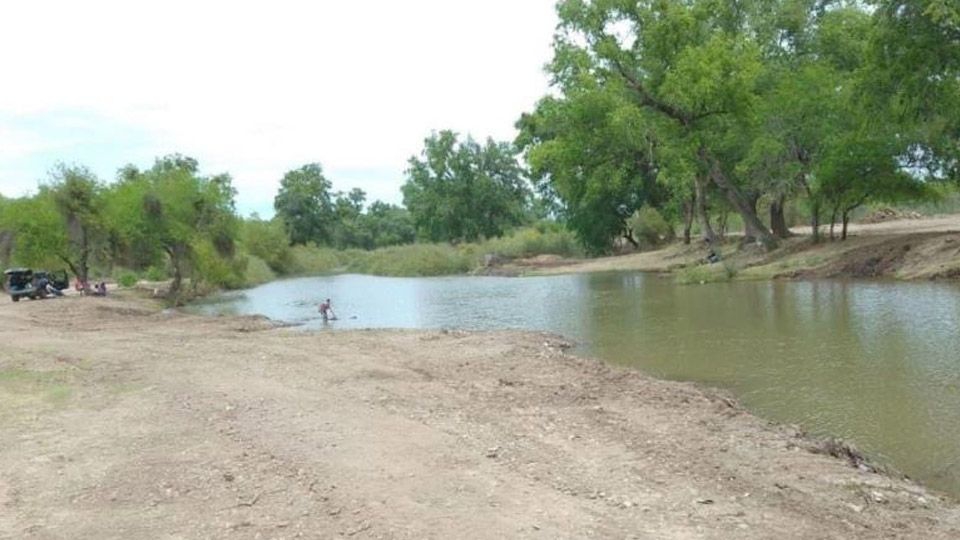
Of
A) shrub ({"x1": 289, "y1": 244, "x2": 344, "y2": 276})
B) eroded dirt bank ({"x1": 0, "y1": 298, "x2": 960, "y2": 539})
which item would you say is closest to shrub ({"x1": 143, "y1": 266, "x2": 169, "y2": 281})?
shrub ({"x1": 289, "y1": 244, "x2": 344, "y2": 276})

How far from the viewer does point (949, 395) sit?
10273mm

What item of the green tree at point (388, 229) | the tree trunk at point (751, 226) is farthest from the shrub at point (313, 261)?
the tree trunk at point (751, 226)

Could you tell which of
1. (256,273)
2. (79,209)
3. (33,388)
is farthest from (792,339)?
(256,273)

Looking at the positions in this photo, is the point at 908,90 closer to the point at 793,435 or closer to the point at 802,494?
the point at 793,435

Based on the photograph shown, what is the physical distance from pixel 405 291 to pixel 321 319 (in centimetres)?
1547

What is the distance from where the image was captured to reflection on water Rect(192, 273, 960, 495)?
930cm

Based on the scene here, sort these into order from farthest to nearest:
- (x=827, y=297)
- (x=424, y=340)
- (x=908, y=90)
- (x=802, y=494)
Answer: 1. (x=908, y=90)
2. (x=827, y=297)
3. (x=424, y=340)
4. (x=802, y=494)

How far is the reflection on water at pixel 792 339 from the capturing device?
9297mm

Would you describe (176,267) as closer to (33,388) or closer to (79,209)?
(79,209)

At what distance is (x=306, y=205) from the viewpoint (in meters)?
106

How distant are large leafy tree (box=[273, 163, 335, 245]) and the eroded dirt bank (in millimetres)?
94025

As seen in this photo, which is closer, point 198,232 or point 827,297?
point 827,297

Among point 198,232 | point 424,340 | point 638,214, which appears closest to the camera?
point 424,340

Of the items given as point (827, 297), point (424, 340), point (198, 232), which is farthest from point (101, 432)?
point (198, 232)
